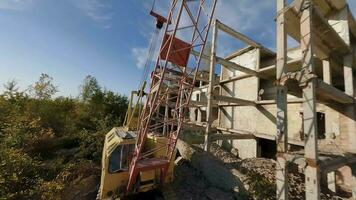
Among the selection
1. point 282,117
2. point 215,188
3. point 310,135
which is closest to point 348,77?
point 282,117

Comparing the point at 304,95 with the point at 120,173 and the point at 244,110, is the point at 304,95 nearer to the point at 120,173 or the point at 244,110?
the point at 120,173

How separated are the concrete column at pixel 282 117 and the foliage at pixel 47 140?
7.45 m

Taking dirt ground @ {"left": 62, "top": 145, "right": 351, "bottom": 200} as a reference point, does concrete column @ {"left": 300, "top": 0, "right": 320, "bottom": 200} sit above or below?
above

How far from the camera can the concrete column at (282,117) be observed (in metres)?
4.24

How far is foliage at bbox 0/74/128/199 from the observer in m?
6.94

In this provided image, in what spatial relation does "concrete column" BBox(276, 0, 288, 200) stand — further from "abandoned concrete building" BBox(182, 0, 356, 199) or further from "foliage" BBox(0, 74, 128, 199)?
"foliage" BBox(0, 74, 128, 199)

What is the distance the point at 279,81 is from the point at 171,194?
585cm

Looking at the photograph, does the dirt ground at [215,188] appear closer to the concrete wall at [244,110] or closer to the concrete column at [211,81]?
the concrete column at [211,81]

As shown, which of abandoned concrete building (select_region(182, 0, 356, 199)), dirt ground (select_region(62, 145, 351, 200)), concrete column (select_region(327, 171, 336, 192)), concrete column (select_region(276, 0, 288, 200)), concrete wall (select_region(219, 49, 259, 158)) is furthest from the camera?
concrete wall (select_region(219, 49, 259, 158))

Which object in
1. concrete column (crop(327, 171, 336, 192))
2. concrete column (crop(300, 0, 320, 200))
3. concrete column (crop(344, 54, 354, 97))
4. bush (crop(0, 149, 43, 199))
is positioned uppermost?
concrete column (crop(344, 54, 354, 97))

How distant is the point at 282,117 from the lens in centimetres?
438

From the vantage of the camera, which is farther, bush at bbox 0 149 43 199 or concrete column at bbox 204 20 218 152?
concrete column at bbox 204 20 218 152

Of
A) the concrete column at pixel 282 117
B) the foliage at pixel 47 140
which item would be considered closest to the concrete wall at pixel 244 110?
the concrete column at pixel 282 117

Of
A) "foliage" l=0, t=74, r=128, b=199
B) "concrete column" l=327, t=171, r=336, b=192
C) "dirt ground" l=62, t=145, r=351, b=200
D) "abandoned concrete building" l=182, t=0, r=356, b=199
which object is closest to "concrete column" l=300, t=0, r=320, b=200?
"abandoned concrete building" l=182, t=0, r=356, b=199
